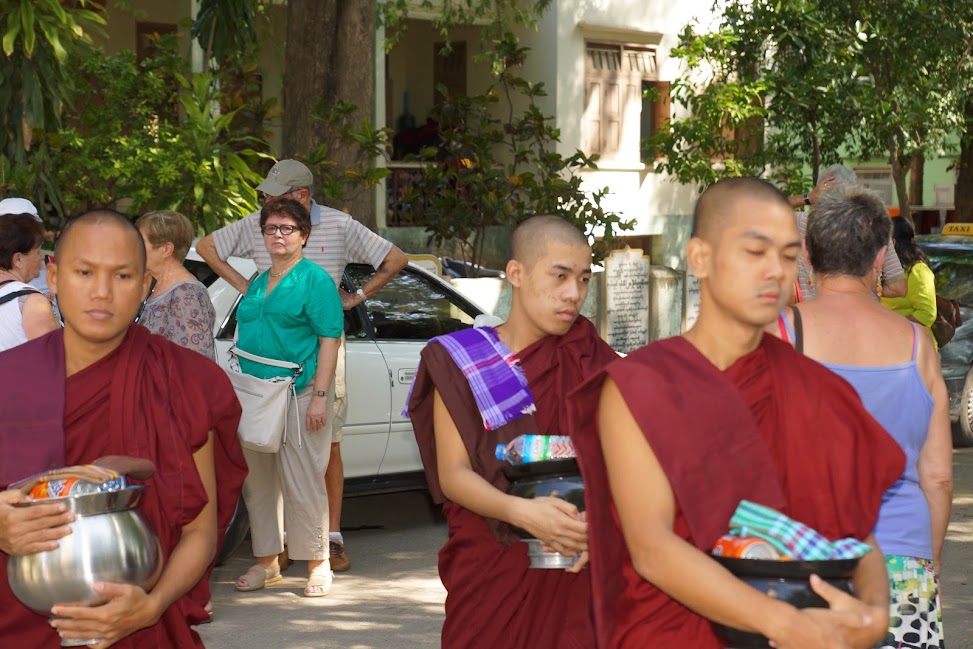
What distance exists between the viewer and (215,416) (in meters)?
3.38

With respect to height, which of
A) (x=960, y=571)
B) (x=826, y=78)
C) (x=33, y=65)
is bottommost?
(x=960, y=571)

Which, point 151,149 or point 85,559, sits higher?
point 151,149

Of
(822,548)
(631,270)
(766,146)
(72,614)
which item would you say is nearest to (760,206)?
(822,548)

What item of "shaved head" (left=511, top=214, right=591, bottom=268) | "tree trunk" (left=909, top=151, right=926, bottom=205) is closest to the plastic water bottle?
"shaved head" (left=511, top=214, right=591, bottom=268)

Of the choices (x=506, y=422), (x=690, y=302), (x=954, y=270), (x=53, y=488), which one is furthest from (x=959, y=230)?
(x=53, y=488)

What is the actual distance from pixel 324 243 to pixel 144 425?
170 inches

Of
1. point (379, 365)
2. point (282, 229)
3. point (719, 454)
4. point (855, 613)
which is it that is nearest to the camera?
point (855, 613)

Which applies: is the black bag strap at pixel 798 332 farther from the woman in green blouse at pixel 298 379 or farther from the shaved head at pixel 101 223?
the woman in green blouse at pixel 298 379

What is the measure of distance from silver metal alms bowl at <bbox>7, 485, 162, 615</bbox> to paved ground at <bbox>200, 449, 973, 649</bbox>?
11.0 ft

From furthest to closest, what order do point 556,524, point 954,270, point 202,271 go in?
1. point 954,270
2. point 202,271
3. point 556,524

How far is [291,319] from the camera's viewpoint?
22.6 ft

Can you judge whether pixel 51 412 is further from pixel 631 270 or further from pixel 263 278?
pixel 631 270

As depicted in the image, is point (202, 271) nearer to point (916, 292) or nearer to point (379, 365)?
point (379, 365)

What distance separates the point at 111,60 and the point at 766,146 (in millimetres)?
9300
